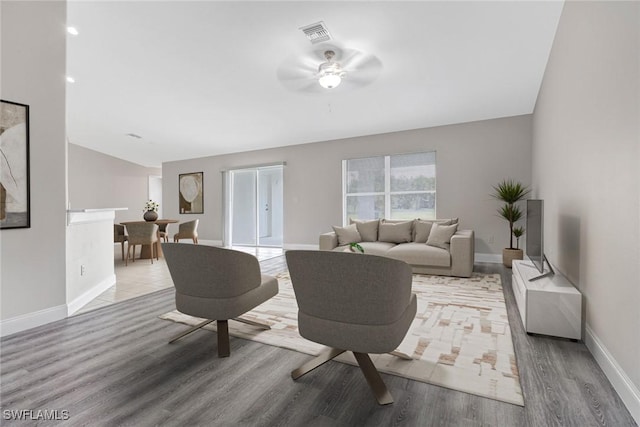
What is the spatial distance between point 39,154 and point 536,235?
14.7ft

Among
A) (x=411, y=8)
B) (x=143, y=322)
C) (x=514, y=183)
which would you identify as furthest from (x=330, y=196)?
(x=143, y=322)

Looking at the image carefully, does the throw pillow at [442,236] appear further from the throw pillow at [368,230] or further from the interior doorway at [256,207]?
the interior doorway at [256,207]

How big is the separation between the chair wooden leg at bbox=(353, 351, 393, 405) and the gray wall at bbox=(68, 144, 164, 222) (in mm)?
9236

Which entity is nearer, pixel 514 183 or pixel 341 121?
pixel 514 183

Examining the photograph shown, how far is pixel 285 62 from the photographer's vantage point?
3.83 m

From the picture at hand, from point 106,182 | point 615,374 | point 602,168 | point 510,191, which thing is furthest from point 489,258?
point 106,182

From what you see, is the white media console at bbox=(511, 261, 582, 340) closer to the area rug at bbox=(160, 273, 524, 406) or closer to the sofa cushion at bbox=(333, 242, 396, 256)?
the area rug at bbox=(160, 273, 524, 406)

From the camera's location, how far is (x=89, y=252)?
3404 millimetres

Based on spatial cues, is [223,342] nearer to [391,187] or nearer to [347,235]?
[347,235]

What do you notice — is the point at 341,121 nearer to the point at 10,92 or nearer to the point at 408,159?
the point at 408,159

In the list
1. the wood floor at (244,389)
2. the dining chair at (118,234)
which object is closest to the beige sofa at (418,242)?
the wood floor at (244,389)

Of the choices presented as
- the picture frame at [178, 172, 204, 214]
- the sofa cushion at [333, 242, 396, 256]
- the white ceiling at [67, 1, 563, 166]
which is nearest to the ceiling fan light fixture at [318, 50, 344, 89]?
the white ceiling at [67, 1, 563, 166]

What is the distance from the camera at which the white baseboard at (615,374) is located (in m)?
1.40

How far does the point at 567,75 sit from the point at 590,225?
1491mm
